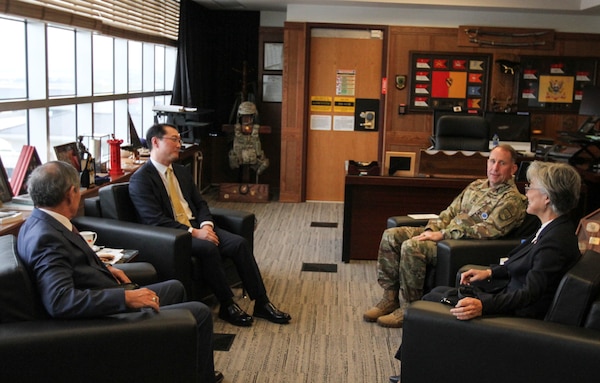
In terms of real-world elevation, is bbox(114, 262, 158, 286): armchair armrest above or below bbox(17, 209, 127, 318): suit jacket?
below

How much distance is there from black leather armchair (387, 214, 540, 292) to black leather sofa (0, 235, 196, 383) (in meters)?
1.74

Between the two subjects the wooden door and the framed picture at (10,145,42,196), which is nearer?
the framed picture at (10,145,42,196)

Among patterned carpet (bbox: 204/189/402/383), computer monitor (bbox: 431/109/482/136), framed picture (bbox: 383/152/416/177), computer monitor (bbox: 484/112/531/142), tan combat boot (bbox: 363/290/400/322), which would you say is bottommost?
patterned carpet (bbox: 204/189/402/383)

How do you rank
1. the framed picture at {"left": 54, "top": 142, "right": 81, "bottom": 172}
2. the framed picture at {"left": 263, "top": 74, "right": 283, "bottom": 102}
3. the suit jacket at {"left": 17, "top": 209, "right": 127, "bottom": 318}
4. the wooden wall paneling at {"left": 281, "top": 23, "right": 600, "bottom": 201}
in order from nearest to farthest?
the suit jacket at {"left": 17, "top": 209, "right": 127, "bottom": 318}, the framed picture at {"left": 54, "top": 142, "right": 81, "bottom": 172}, the wooden wall paneling at {"left": 281, "top": 23, "right": 600, "bottom": 201}, the framed picture at {"left": 263, "top": 74, "right": 283, "bottom": 102}

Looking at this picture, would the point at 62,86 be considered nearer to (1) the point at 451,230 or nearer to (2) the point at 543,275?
(1) the point at 451,230

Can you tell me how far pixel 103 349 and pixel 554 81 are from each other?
21.6 feet

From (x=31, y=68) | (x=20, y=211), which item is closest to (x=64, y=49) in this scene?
(x=31, y=68)

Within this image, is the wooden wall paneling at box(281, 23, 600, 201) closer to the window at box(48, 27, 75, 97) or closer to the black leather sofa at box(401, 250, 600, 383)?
the window at box(48, 27, 75, 97)

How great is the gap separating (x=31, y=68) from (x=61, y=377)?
260cm

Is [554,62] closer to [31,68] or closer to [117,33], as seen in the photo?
[117,33]

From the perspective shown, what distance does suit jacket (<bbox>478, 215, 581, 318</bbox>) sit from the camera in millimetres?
2588

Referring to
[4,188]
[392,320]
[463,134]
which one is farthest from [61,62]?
[463,134]

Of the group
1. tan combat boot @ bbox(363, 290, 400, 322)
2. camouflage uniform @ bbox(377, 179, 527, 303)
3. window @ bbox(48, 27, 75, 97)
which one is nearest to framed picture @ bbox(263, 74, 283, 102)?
window @ bbox(48, 27, 75, 97)

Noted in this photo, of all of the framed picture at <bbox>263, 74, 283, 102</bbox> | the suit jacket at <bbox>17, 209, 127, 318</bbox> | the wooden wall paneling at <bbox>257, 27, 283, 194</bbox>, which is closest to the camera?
the suit jacket at <bbox>17, 209, 127, 318</bbox>
